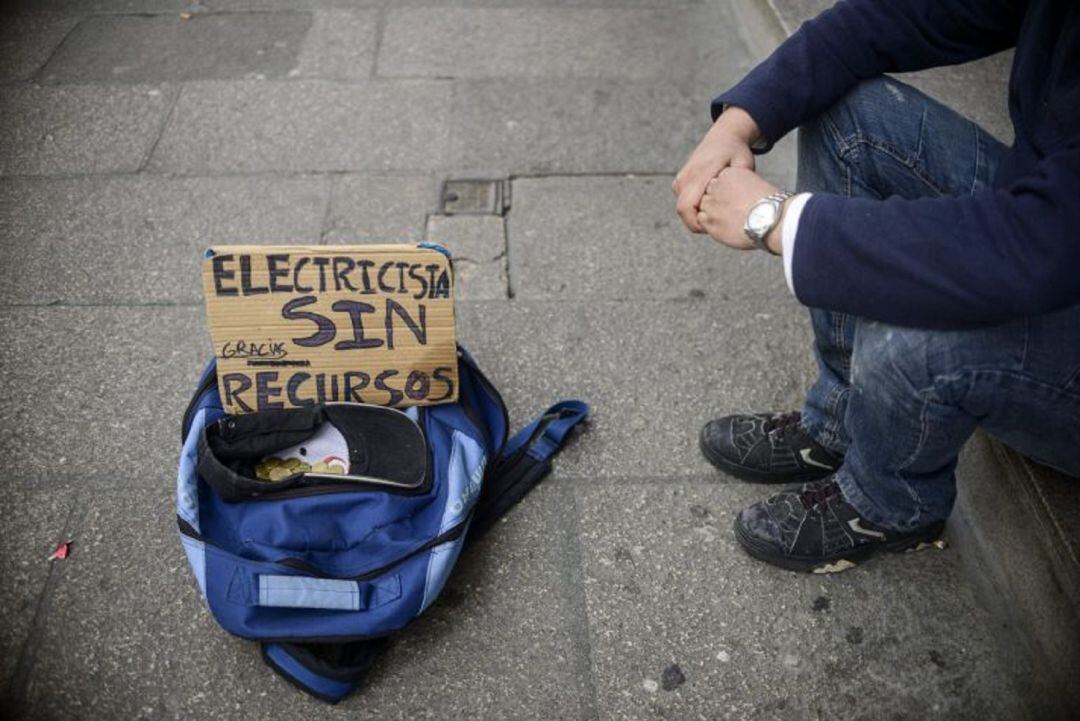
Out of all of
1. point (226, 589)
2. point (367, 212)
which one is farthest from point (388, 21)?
point (226, 589)

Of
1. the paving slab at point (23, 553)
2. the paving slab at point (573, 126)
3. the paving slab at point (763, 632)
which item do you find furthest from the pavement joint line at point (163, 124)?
the paving slab at point (763, 632)

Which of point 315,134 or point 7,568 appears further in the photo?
point 315,134

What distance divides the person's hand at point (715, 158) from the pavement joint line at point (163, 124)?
216 centimetres

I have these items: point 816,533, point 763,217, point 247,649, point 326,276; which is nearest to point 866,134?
point 763,217

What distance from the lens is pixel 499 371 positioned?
2309 millimetres

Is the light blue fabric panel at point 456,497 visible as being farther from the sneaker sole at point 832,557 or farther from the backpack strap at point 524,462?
the sneaker sole at point 832,557

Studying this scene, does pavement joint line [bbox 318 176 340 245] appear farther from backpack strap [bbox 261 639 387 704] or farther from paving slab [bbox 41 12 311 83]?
backpack strap [bbox 261 639 387 704]

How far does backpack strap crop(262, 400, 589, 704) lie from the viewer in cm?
159

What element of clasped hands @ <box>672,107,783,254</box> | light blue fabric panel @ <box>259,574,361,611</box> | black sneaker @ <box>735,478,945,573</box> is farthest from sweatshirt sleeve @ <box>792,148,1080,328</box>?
light blue fabric panel @ <box>259,574,361,611</box>

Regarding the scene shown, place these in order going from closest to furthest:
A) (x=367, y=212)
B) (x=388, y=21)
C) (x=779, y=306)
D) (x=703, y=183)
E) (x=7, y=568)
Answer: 1. (x=703, y=183)
2. (x=7, y=568)
3. (x=779, y=306)
4. (x=367, y=212)
5. (x=388, y=21)

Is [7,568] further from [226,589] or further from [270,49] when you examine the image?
[270,49]

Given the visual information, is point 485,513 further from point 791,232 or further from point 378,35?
point 378,35

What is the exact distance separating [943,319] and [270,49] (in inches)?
128

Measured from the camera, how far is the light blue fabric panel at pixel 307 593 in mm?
1556
